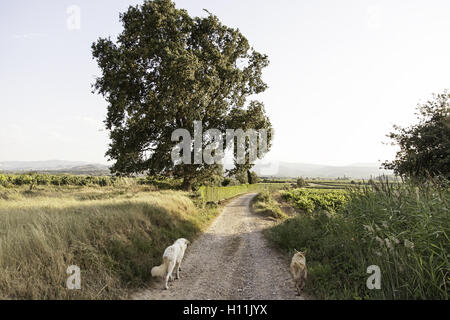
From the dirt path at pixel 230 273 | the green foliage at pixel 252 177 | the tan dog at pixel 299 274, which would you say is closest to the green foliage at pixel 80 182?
the dirt path at pixel 230 273

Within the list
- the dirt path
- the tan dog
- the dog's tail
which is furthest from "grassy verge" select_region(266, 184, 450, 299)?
the dog's tail

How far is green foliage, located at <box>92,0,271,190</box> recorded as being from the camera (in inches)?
555

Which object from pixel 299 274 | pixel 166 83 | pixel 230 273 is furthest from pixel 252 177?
pixel 299 274

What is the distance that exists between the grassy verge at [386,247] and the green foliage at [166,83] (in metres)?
11.3

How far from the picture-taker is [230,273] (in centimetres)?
628

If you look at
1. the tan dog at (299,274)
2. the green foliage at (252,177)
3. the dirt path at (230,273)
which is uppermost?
the tan dog at (299,274)

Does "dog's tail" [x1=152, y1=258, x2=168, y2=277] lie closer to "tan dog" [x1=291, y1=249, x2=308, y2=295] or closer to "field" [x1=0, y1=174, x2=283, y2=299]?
"field" [x1=0, y1=174, x2=283, y2=299]

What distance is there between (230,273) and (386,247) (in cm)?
409

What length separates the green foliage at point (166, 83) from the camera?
46.3 ft

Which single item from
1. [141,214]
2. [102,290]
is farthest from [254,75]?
[102,290]

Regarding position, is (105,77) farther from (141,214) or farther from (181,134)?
(141,214)

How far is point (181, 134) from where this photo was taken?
54.1ft

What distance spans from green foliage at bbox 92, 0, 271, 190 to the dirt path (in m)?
9.25

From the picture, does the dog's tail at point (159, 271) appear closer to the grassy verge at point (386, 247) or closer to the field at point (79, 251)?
the field at point (79, 251)
